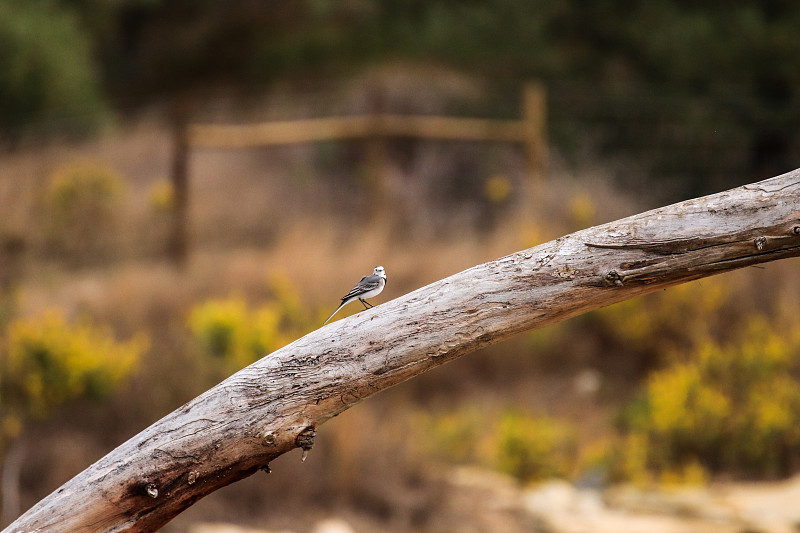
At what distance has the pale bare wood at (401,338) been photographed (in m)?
1.71

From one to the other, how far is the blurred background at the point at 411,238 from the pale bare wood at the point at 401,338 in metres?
0.83

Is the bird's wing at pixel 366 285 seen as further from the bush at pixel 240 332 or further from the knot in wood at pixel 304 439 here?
the bush at pixel 240 332

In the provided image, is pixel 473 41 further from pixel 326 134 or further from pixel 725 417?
pixel 725 417

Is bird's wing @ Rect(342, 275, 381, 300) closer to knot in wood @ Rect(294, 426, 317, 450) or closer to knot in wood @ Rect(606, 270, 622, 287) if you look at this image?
knot in wood @ Rect(294, 426, 317, 450)

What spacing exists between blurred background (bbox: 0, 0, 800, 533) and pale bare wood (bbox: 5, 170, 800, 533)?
83 cm

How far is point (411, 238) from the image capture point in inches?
336

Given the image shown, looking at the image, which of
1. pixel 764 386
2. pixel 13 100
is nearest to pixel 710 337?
pixel 764 386

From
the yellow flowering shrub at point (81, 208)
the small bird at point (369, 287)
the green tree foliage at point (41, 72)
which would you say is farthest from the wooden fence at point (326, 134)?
the small bird at point (369, 287)

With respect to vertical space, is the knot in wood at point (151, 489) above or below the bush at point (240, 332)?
below

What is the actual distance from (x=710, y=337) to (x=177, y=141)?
4.92 m

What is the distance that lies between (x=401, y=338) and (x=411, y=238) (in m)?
6.76

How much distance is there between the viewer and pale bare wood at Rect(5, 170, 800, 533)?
67.4 inches

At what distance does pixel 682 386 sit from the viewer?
566 centimetres

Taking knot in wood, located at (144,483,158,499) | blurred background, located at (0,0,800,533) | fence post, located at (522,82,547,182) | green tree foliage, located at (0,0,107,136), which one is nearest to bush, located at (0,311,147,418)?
blurred background, located at (0,0,800,533)
